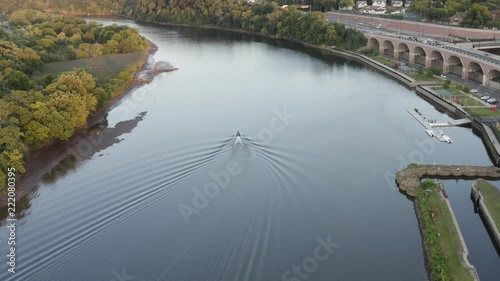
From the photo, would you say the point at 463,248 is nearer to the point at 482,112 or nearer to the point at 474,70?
the point at 482,112

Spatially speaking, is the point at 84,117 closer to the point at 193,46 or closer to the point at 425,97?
the point at 425,97

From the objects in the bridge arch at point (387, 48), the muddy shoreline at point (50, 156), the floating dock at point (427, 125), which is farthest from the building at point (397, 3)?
the muddy shoreline at point (50, 156)

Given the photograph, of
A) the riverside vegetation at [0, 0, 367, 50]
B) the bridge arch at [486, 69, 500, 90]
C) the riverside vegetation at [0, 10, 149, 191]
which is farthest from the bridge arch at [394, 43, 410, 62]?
the riverside vegetation at [0, 10, 149, 191]

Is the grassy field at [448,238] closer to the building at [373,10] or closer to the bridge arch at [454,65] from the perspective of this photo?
the bridge arch at [454,65]

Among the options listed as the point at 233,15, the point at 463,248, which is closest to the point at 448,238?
the point at 463,248

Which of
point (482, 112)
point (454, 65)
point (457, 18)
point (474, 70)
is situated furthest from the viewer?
point (457, 18)

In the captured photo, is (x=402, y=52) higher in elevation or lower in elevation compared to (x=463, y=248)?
higher

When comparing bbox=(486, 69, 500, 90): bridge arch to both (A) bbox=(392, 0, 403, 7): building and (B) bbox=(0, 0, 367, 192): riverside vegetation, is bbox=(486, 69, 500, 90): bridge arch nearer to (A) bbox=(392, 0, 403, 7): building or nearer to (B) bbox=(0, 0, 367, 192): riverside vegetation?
(B) bbox=(0, 0, 367, 192): riverside vegetation

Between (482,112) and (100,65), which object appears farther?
(100,65)
